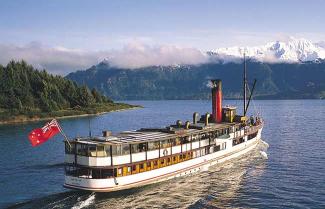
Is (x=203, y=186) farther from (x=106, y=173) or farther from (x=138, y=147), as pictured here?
(x=106, y=173)

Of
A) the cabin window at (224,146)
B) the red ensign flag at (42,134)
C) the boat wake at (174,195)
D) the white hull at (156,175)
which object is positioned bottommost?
the boat wake at (174,195)

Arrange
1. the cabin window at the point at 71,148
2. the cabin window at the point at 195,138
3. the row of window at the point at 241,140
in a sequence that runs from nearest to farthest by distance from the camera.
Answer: the cabin window at the point at 71,148, the cabin window at the point at 195,138, the row of window at the point at 241,140

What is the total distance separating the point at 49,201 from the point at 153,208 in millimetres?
13611

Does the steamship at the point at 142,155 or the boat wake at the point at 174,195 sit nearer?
the boat wake at the point at 174,195

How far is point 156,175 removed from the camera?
61094mm

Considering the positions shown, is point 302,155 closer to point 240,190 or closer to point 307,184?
point 307,184

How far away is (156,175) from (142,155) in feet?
14.3

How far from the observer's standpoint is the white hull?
54.6m

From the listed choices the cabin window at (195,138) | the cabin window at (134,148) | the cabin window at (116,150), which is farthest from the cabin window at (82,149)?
the cabin window at (195,138)

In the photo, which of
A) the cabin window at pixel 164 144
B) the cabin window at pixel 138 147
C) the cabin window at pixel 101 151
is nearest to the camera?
the cabin window at pixel 101 151

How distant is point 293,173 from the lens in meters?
68.6

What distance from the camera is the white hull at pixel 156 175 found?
54562 millimetres

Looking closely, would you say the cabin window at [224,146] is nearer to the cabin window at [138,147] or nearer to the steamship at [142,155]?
the steamship at [142,155]

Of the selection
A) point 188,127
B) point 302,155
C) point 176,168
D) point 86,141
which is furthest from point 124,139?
point 302,155
